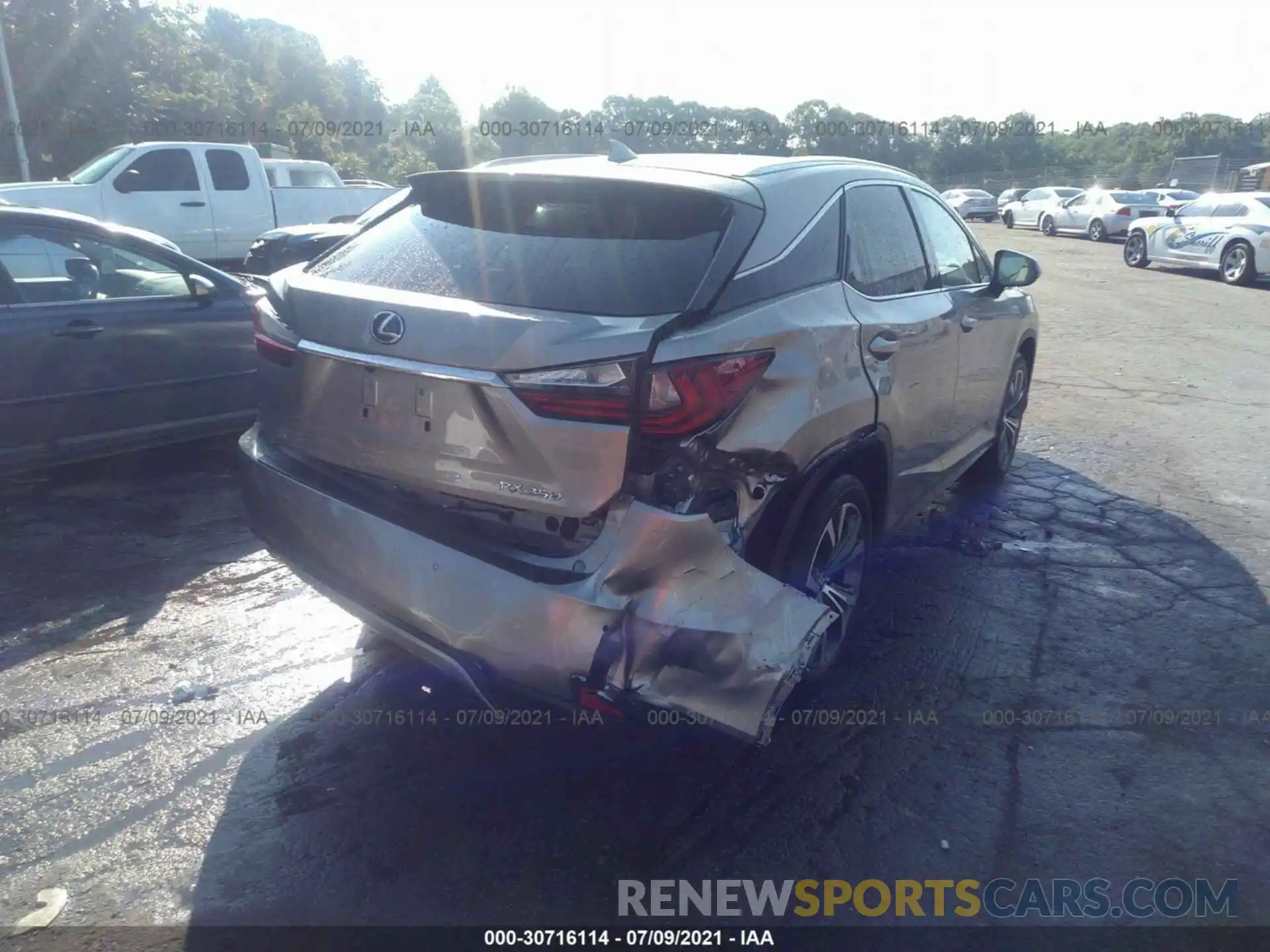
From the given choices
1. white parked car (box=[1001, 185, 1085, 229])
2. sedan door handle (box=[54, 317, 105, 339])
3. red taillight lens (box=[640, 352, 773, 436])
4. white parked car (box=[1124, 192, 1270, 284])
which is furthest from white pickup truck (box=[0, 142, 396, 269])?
white parked car (box=[1001, 185, 1085, 229])

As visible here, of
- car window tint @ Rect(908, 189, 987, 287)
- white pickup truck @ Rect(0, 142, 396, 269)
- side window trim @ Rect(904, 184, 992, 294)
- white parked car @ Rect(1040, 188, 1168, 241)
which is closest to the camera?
side window trim @ Rect(904, 184, 992, 294)

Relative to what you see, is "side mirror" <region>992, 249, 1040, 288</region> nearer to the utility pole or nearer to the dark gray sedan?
the dark gray sedan

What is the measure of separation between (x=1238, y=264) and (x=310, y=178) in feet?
52.5

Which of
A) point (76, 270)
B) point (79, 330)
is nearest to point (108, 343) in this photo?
point (79, 330)

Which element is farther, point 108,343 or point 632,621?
point 108,343

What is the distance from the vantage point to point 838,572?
3807 millimetres

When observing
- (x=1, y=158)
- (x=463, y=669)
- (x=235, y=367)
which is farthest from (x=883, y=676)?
(x=1, y=158)

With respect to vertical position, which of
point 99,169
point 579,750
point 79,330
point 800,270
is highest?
point 99,169

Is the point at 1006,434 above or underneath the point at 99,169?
underneath

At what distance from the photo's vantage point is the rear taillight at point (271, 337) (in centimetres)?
342

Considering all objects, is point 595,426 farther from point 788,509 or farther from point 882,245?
point 882,245

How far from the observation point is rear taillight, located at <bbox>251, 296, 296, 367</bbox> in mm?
3416

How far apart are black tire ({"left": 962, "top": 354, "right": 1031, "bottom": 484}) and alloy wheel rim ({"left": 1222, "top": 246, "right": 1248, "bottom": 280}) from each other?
14115mm

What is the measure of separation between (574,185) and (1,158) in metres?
26.9
